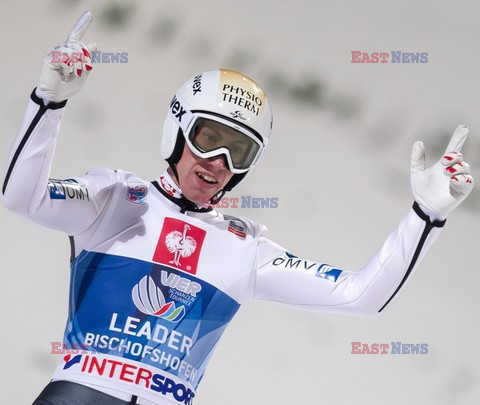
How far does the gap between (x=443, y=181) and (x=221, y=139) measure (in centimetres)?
68

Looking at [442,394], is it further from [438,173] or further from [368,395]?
[438,173]

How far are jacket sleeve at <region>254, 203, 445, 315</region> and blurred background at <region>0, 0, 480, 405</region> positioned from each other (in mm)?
1210

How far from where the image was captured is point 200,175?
307 centimetres

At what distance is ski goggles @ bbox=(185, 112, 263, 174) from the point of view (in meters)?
3.04

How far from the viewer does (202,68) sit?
4.44 meters

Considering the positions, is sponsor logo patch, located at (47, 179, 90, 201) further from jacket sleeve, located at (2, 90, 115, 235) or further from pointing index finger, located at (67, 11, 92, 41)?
pointing index finger, located at (67, 11, 92, 41)

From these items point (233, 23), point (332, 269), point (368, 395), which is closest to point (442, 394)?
point (368, 395)

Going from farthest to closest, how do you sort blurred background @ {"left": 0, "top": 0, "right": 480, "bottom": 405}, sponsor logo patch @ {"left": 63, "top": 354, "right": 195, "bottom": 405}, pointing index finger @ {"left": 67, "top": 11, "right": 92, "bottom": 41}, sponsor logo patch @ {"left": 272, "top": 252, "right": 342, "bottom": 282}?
blurred background @ {"left": 0, "top": 0, "right": 480, "bottom": 405}, sponsor logo patch @ {"left": 272, "top": 252, "right": 342, "bottom": 282}, sponsor logo patch @ {"left": 63, "top": 354, "right": 195, "bottom": 405}, pointing index finger @ {"left": 67, "top": 11, "right": 92, "bottom": 41}

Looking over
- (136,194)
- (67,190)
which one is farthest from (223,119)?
(67,190)

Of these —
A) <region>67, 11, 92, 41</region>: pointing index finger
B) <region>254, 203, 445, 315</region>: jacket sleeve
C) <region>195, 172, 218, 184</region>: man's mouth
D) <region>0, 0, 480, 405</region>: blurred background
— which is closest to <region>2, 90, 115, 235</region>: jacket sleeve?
<region>67, 11, 92, 41</region>: pointing index finger

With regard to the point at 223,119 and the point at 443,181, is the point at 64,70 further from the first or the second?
the point at 443,181

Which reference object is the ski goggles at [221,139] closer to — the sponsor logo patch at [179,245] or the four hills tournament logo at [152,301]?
the sponsor logo patch at [179,245]

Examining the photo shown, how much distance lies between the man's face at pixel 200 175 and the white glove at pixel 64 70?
533 millimetres

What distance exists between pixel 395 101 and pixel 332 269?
1598mm
